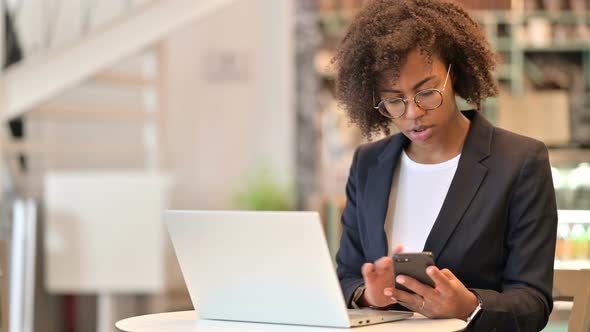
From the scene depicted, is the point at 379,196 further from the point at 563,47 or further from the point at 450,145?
the point at 563,47

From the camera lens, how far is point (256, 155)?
8133mm

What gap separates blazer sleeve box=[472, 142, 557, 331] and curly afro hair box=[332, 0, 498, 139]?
228 millimetres

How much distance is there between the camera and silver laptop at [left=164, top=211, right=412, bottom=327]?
69.7 inches

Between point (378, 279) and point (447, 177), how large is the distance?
0.40 m

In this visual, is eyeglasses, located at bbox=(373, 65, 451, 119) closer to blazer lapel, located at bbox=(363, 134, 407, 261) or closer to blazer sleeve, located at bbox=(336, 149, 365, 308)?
blazer lapel, located at bbox=(363, 134, 407, 261)

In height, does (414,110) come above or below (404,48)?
below

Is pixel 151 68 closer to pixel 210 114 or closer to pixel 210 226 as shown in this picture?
pixel 210 114

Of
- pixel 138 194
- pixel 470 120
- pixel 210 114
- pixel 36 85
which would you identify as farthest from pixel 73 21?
pixel 470 120

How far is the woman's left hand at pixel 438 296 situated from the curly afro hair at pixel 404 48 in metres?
0.46

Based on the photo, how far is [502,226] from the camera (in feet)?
7.05

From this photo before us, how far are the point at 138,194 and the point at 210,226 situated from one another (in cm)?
430

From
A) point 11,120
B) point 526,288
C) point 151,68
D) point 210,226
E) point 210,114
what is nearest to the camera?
point 210,226

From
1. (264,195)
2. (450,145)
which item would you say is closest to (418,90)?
(450,145)

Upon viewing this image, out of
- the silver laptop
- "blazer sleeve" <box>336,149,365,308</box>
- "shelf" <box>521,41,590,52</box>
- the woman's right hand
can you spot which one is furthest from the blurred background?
the silver laptop
